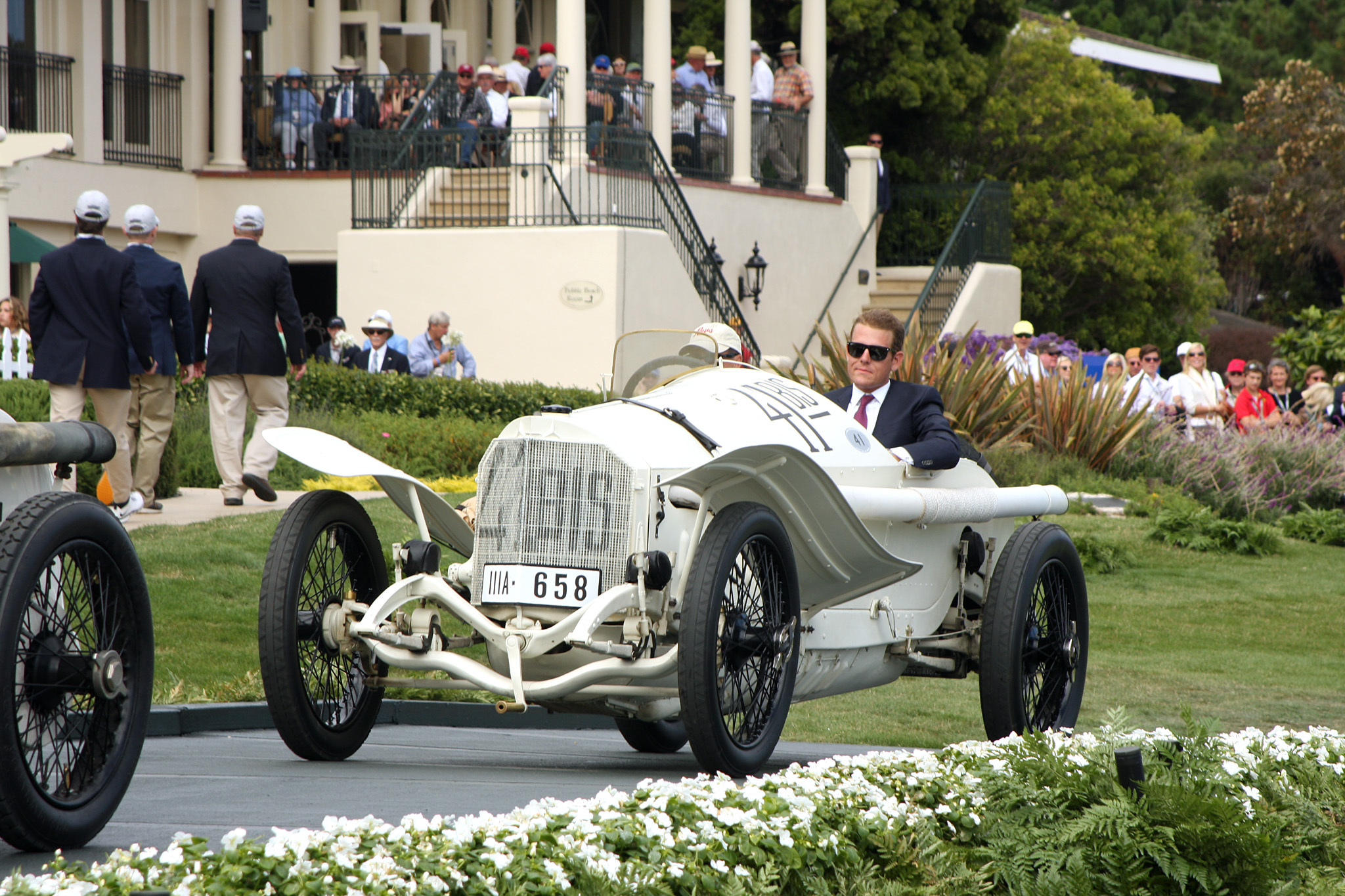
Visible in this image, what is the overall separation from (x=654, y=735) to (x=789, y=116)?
21.6 meters

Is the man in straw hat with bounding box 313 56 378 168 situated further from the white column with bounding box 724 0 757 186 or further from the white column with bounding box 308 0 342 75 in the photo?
the white column with bounding box 724 0 757 186

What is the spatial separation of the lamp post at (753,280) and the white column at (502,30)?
6505 mm

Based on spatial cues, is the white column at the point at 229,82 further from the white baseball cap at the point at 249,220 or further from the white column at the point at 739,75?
the white baseball cap at the point at 249,220

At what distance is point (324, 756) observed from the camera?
18.2ft

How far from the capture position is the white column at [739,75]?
2547cm

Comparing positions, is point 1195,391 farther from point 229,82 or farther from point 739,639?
point 739,639

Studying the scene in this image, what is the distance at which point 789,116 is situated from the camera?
27234mm

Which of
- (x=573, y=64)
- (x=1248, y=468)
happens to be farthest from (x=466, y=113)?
(x=1248, y=468)

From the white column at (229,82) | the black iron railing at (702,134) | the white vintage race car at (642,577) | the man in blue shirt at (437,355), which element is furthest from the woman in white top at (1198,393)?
the white column at (229,82)

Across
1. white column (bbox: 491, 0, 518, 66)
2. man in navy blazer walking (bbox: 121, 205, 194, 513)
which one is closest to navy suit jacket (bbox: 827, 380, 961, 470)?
man in navy blazer walking (bbox: 121, 205, 194, 513)

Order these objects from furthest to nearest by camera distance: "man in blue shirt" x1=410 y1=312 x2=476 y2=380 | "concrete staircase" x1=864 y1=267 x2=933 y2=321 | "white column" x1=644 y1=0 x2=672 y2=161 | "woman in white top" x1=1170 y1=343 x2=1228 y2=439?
"concrete staircase" x1=864 y1=267 x2=933 y2=321
"white column" x1=644 y1=0 x2=672 y2=161
"woman in white top" x1=1170 y1=343 x2=1228 y2=439
"man in blue shirt" x1=410 y1=312 x2=476 y2=380

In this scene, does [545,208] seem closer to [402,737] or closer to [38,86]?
[38,86]

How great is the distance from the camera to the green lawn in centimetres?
819

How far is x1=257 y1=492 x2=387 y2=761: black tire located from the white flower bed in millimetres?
1691
